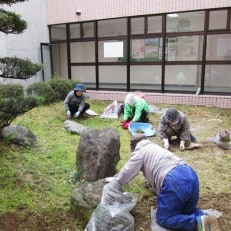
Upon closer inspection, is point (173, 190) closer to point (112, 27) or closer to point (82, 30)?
point (112, 27)

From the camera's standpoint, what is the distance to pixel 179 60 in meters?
7.59

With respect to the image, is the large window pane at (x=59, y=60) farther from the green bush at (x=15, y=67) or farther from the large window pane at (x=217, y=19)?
the green bush at (x=15, y=67)

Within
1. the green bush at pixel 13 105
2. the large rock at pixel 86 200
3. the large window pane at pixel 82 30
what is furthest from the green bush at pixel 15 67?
the large window pane at pixel 82 30

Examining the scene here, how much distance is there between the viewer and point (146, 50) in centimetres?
794

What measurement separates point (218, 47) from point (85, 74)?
13.8 ft

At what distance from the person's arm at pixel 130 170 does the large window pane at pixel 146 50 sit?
5.66 meters

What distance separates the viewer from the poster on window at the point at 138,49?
7961 mm

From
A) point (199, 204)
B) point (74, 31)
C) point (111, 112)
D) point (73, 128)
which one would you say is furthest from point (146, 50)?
point (199, 204)

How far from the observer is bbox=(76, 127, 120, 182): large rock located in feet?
10.4

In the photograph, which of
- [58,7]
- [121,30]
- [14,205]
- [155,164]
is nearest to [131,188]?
[155,164]

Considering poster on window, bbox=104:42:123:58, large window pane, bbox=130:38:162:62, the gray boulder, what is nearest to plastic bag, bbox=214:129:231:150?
the gray boulder

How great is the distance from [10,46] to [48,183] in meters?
6.04

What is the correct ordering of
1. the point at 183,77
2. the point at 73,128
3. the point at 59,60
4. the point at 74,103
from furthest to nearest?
the point at 59,60 → the point at 183,77 → the point at 74,103 → the point at 73,128

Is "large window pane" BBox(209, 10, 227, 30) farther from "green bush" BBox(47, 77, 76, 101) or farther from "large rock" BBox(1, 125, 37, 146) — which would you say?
"large rock" BBox(1, 125, 37, 146)
